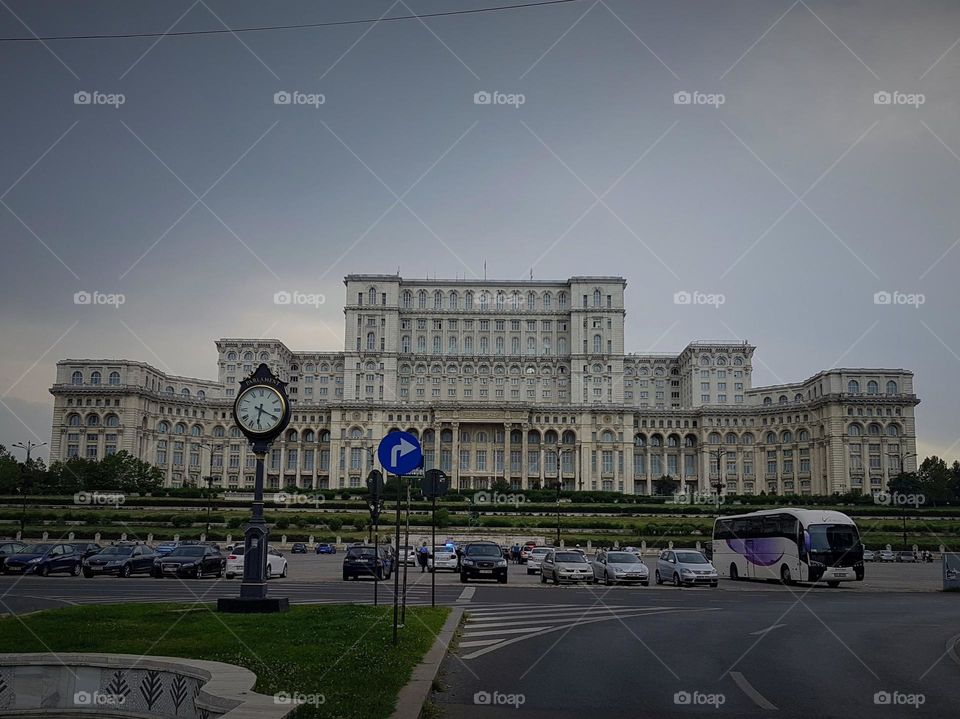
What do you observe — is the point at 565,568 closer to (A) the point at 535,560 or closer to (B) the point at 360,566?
(B) the point at 360,566

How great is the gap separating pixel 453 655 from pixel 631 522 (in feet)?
233

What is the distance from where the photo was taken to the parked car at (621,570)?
3500 cm

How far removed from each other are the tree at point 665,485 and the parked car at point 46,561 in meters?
112

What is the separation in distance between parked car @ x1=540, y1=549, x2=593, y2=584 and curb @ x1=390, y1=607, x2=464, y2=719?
19961 millimetres

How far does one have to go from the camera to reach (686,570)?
3503cm

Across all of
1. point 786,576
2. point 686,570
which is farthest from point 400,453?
point 786,576

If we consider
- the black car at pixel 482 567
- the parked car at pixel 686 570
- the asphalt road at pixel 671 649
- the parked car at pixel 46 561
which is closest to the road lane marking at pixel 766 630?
the asphalt road at pixel 671 649

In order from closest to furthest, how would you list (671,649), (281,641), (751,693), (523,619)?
(751,693), (281,641), (671,649), (523,619)

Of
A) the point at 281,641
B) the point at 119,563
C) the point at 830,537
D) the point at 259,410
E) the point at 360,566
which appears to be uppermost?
the point at 259,410

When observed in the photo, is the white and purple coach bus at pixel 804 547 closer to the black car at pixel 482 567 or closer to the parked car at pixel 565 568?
the parked car at pixel 565 568

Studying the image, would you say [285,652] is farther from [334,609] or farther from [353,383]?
[353,383]

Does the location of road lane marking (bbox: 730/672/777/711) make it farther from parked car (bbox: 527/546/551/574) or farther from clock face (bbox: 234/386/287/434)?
parked car (bbox: 527/546/551/574)

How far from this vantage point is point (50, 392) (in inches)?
5335

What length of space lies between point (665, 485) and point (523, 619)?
124 metres
